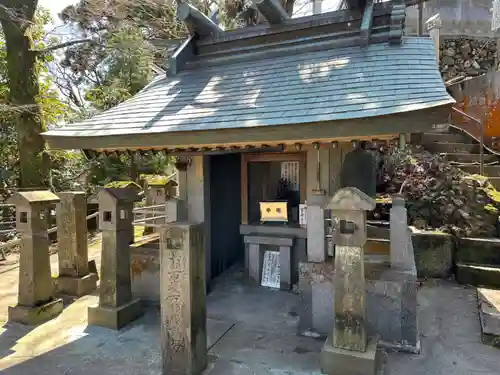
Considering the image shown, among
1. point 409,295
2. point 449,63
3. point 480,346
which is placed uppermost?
point 449,63

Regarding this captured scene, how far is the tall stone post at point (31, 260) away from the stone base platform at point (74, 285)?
3.14ft

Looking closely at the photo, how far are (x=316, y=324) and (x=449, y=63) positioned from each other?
14.3 m

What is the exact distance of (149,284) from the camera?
241 inches

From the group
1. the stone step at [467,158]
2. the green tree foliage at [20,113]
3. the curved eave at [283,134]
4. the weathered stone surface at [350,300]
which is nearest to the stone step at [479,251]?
the stone step at [467,158]

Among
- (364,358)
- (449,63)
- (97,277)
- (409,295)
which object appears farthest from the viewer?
(449,63)

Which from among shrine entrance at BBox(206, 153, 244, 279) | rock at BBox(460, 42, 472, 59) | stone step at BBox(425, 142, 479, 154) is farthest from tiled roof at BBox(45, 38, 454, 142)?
rock at BBox(460, 42, 472, 59)

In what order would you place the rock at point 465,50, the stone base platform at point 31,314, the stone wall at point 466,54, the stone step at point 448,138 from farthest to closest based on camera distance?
the rock at point 465,50 → the stone wall at point 466,54 → the stone step at point 448,138 → the stone base platform at point 31,314

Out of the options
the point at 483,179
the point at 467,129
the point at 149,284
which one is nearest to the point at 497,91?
the point at 467,129

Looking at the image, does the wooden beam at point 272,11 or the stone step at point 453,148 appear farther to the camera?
the stone step at point 453,148

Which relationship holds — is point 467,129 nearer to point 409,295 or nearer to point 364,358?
point 409,295

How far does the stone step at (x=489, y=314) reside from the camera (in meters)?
4.77

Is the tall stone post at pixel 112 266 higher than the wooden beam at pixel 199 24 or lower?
lower

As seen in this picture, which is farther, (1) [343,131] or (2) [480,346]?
(2) [480,346]

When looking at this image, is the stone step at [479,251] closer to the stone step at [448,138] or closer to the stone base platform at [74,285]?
the stone step at [448,138]
